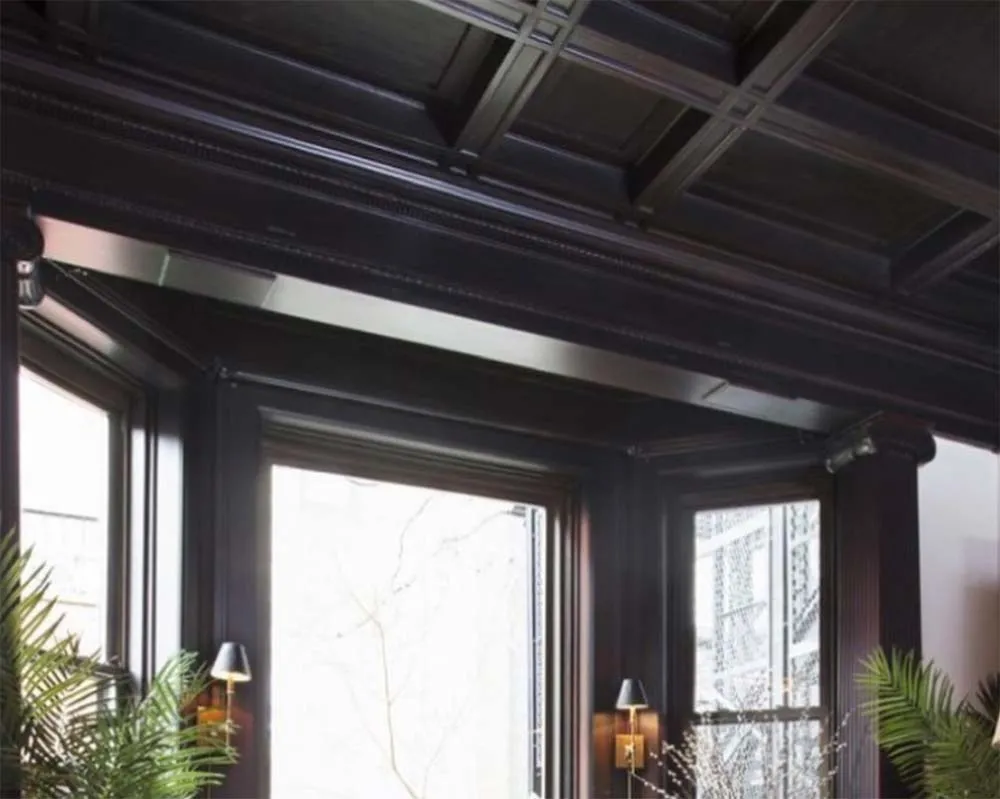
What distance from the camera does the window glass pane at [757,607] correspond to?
14.3 feet

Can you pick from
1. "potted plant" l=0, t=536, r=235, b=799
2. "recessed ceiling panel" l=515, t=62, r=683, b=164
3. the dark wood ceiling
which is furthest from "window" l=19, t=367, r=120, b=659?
"recessed ceiling panel" l=515, t=62, r=683, b=164

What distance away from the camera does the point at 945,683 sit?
3736mm

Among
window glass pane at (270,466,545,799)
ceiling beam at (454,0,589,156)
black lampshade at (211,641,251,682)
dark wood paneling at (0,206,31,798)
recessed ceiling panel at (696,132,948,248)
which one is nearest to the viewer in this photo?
dark wood paneling at (0,206,31,798)

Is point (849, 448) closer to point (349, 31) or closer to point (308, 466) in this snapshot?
point (308, 466)

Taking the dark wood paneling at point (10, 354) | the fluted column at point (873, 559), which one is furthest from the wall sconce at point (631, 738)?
the dark wood paneling at point (10, 354)

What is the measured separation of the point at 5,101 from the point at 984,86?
2.25 metres

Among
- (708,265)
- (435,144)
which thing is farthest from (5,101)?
(708,265)

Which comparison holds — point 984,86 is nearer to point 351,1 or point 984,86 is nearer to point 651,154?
point 651,154

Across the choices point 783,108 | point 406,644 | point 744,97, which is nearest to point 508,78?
point 744,97

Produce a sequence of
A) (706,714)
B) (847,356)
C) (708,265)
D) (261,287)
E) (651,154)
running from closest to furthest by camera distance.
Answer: (261,287)
(651,154)
(708,265)
(847,356)
(706,714)

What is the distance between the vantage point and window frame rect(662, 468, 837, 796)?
427cm

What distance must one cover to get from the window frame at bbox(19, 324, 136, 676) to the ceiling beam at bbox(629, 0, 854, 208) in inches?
60.6

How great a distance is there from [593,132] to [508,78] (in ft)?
1.41

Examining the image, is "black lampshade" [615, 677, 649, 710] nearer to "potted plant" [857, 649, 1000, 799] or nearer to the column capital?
"potted plant" [857, 649, 1000, 799]
